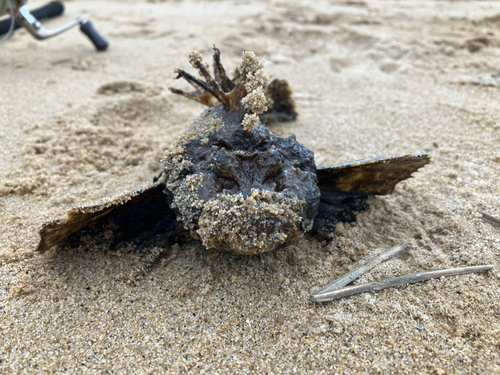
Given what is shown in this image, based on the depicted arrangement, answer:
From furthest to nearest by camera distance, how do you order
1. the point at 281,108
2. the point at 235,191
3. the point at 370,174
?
the point at 281,108 < the point at 370,174 < the point at 235,191

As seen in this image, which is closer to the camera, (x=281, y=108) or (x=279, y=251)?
(x=279, y=251)

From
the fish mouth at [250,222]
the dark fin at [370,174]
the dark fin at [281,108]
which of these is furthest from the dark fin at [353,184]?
the dark fin at [281,108]

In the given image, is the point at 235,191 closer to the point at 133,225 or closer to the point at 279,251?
the point at 279,251

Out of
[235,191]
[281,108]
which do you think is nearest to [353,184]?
[235,191]

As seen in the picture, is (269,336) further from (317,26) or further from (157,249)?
(317,26)

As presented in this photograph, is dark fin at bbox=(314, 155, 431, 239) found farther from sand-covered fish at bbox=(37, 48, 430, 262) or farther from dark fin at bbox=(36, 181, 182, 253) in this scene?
dark fin at bbox=(36, 181, 182, 253)

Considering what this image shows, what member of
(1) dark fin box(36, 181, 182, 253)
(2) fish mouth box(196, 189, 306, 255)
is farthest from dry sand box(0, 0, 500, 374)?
(2) fish mouth box(196, 189, 306, 255)
